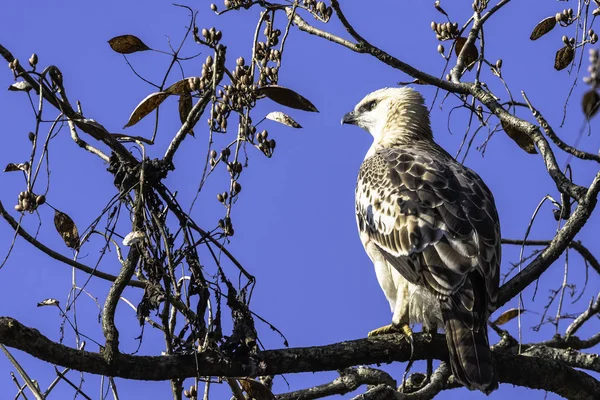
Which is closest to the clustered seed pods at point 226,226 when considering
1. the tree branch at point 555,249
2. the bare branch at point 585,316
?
the tree branch at point 555,249

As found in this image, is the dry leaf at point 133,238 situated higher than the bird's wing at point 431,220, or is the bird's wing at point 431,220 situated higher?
the bird's wing at point 431,220

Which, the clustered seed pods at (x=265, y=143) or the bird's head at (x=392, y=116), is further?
the bird's head at (x=392, y=116)

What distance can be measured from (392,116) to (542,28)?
3020 millimetres

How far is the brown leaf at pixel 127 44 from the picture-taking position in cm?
488

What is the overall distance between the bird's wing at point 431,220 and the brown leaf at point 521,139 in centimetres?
58

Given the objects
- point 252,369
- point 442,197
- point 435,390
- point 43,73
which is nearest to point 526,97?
point 442,197

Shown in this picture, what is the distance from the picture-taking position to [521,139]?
6.64 m

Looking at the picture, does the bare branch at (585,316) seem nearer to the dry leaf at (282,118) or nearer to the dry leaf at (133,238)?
the dry leaf at (282,118)

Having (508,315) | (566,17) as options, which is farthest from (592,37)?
(508,315)

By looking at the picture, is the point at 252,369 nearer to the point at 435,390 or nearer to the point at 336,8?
the point at 435,390

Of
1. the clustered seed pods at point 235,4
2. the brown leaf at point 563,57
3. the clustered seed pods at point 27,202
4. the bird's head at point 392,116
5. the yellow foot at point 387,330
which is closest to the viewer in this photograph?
the clustered seed pods at point 27,202

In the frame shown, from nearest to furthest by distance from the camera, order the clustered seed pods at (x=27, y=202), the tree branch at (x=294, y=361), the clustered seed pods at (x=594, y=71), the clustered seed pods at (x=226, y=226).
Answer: the clustered seed pods at (x=594, y=71) < the tree branch at (x=294, y=361) < the clustered seed pods at (x=27, y=202) < the clustered seed pods at (x=226, y=226)

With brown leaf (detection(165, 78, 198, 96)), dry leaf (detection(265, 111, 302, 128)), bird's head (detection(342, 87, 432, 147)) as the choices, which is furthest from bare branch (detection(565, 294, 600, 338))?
brown leaf (detection(165, 78, 198, 96))

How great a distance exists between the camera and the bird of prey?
5.95 metres
